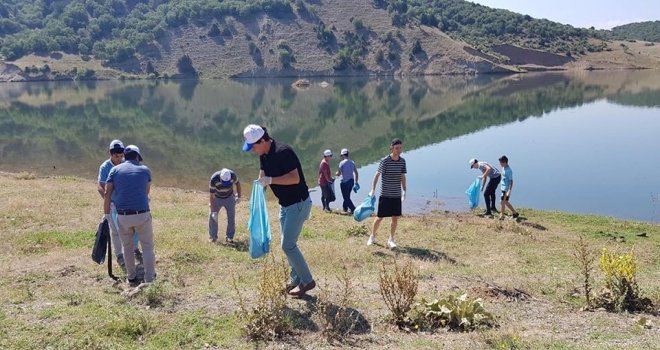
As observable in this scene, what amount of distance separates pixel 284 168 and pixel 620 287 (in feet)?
14.7

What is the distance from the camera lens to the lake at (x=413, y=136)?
24.1 metres

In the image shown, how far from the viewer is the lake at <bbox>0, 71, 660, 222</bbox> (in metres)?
24.1

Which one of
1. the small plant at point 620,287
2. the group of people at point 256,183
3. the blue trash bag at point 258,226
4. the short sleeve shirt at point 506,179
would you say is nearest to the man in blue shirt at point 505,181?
the short sleeve shirt at point 506,179

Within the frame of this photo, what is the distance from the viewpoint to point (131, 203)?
746 centimetres

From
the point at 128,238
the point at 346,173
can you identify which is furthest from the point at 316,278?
the point at 346,173

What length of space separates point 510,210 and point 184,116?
43.8 metres

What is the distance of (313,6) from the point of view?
146m

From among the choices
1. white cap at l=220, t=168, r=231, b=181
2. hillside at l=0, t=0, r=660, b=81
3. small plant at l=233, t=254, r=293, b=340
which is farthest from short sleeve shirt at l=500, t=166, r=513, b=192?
hillside at l=0, t=0, r=660, b=81

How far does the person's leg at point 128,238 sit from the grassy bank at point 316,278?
262mm

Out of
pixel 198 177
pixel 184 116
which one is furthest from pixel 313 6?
pixel 198 177

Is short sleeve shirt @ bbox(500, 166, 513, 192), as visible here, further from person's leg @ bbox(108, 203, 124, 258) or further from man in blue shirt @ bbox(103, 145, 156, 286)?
man in blue shirt @ bbox(103, 145, 156, 286)

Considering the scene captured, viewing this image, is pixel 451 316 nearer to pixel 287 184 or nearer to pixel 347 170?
pixel 287 184

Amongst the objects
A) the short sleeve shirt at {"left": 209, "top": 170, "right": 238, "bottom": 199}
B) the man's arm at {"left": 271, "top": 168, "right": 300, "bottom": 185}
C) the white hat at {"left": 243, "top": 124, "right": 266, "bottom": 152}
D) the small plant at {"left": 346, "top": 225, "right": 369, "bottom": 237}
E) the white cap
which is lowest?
the small plant at {"left": 346, "top": 225, "right": 369, "bottom": 237}

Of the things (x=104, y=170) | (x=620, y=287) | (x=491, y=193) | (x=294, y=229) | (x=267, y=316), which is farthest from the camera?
(x=491, y=193)
